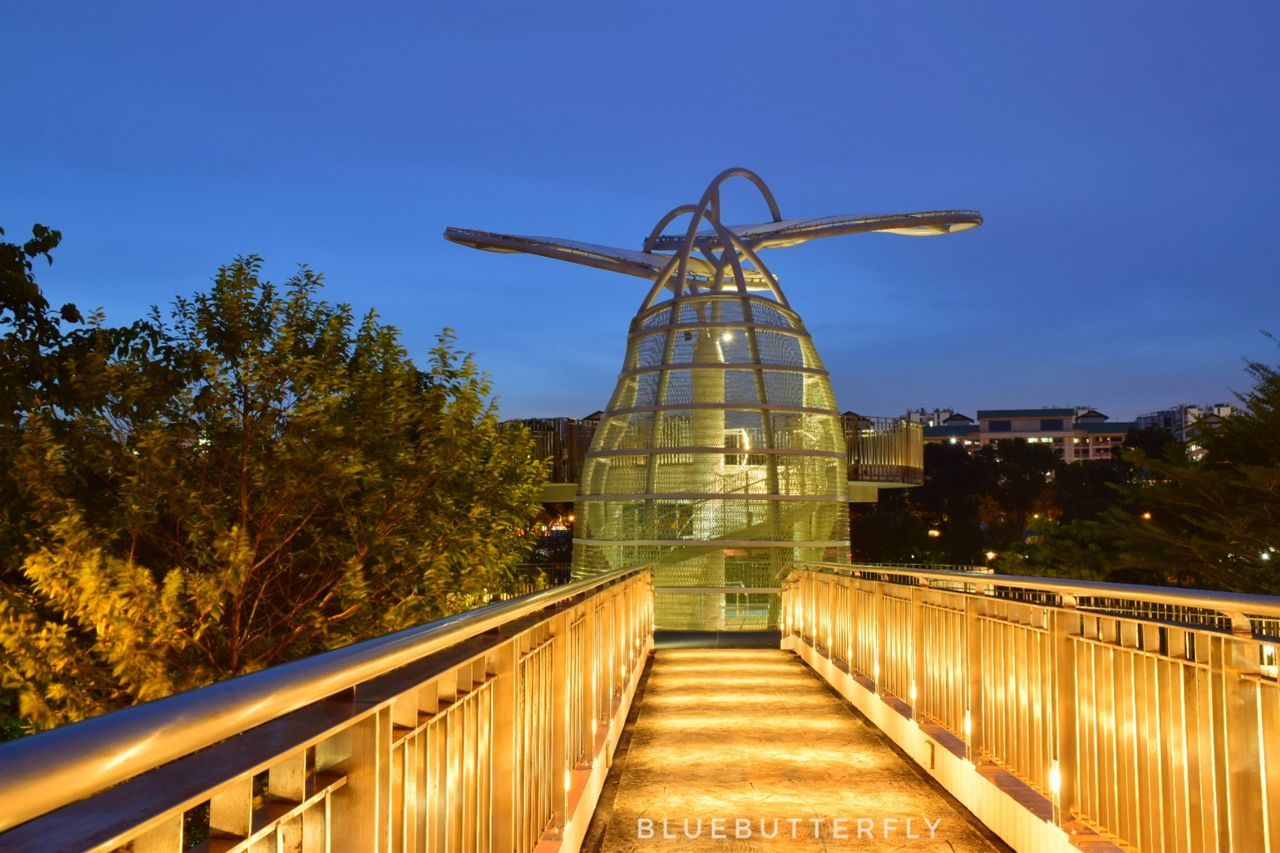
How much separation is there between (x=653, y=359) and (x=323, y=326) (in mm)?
9481

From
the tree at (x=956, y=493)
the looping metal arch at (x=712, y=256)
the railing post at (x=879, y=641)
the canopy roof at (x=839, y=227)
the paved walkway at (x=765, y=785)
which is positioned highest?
the canopy roof at (x=839, y=227)

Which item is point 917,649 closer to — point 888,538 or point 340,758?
point 340,758

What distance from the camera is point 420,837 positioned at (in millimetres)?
2871

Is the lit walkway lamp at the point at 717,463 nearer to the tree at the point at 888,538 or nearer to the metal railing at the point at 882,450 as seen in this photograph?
the metal railing at the point at 882,450

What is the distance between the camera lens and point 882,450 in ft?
117

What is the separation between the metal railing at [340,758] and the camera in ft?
4.08

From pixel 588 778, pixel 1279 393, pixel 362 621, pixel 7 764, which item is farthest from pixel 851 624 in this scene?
pixel 1279 393

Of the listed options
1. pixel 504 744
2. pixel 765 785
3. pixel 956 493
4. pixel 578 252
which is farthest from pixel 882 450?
pixel 956 493

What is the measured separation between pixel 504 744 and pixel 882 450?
3285cm

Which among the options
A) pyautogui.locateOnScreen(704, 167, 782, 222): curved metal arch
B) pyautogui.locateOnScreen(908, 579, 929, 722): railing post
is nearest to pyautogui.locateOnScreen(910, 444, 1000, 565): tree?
pyautogui.locateOnScreen(704, 167, 782, 222): curved metal arch

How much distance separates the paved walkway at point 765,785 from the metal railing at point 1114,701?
488mm

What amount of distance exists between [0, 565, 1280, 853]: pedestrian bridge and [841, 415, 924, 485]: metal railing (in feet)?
82.8

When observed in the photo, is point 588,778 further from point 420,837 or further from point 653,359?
point 653,359

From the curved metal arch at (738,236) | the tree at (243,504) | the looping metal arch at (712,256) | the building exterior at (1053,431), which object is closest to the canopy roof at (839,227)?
the curved metal arch at (738,236)
